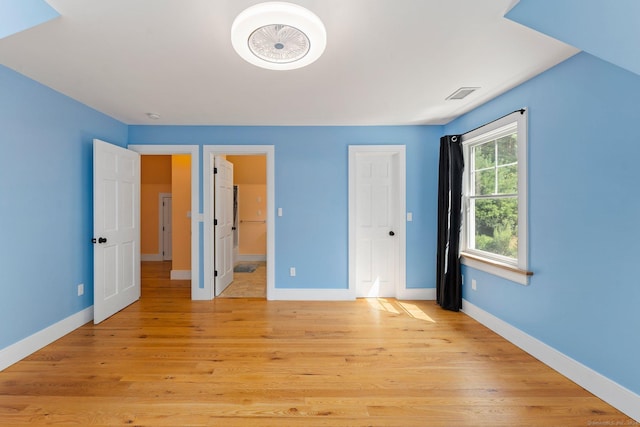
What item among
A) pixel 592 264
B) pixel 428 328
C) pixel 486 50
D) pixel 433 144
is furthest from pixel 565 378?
pixel 433 144

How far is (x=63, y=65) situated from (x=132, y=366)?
7.89ft

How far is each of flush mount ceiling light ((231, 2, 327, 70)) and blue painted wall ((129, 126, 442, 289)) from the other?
208cm

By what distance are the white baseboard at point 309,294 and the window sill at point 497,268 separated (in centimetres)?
150

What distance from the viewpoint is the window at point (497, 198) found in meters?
2.56

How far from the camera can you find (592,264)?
6.46 feet

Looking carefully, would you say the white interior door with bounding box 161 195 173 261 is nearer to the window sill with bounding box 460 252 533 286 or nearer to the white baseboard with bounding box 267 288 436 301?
the white baseboard with bounding box 267 288 436 301

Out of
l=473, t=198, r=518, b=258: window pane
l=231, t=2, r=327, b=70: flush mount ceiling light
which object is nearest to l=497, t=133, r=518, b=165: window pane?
l=473, t=198, r=518, b=258: window pane

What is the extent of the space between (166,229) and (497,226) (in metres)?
6.72

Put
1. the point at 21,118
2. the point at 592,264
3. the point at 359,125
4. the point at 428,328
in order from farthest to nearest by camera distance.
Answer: the point at 359,125
the point at 428,328
the point at 21,118
the point at 592,264

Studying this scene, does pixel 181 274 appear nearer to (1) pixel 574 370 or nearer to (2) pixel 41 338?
(2) pixel 41 338

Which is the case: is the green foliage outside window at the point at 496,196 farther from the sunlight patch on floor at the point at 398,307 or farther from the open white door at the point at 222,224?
the open white door at the point at 222,224

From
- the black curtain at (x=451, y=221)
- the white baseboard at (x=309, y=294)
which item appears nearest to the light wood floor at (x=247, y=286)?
the white baseboard at (x=309, y=294)

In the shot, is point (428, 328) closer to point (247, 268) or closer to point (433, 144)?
point (433, 144)

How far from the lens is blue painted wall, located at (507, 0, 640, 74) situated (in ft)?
4.38
